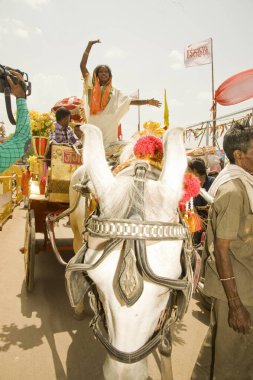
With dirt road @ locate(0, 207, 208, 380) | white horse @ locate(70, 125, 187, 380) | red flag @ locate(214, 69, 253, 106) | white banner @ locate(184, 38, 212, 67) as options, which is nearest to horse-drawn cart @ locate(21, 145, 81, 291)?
dirt road @ locate(0, 207, 208, 380)

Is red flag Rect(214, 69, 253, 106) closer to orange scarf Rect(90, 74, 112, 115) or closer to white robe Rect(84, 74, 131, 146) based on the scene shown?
white robe Rect(84, 74, 131, 146)

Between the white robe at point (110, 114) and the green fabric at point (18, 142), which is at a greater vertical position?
the white robe at point (110, 114)

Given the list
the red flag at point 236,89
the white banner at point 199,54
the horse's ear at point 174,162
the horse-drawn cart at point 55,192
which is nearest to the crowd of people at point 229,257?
the horse's ear at point 174,162

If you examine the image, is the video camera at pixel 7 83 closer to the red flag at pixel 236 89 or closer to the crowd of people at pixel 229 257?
the crowd of people at pixel 229 257

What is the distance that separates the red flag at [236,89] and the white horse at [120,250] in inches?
160

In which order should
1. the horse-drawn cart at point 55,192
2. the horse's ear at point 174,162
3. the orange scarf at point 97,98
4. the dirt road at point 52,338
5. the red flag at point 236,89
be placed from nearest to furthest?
the horse's ear at point 174,162 → the dirt road at point 52,338 → the orange scarf at point 97,98 → the horse-drawn cart at point 55,192 → the red flag at point 236,89

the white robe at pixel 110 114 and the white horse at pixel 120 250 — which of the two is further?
the white robe at pixel 110 114

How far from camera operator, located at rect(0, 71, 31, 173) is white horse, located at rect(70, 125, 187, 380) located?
80 centimetres

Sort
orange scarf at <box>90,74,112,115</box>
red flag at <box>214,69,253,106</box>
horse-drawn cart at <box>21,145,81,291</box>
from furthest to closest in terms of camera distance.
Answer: red flag at <box>214,69,253,106</box> → horse-drawn cart at <box>21,145,81,291</box> → orange scarf at <box>90,74,112,115</box>

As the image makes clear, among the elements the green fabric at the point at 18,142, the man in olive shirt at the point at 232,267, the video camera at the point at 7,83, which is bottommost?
the man in olive shirt at the point at 232,267

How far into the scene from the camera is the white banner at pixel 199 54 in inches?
518

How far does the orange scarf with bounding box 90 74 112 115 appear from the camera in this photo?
124 inches

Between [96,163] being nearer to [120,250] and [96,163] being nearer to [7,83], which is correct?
[120,250]

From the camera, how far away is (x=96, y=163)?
1427mm
